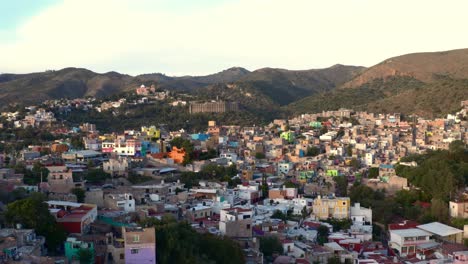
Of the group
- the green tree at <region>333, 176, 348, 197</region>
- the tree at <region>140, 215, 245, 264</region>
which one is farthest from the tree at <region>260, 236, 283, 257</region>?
the green tree at <region>333, 176, 348, 197</region>

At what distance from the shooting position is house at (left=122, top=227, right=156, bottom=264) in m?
14.0

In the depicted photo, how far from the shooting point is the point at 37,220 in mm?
15250

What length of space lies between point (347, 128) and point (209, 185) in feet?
71.0

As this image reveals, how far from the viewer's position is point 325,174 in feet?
97.0

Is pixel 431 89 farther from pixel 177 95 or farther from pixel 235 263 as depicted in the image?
pixel 235 263

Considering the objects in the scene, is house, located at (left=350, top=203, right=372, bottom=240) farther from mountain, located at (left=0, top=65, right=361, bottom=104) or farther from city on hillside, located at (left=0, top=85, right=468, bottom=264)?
mountain, located at (left=0, top=65, right=361, bottom=104)

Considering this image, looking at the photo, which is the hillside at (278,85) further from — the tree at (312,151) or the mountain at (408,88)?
the tree at (312,151)

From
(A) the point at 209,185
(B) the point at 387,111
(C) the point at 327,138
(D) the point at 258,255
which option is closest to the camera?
(D) the point at 258,255

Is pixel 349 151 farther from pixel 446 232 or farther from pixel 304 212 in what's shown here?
pixel 446 232

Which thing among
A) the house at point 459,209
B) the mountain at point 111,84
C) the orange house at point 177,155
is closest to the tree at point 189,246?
the house at point 459,209

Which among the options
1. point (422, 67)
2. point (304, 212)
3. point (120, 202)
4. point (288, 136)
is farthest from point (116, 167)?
point (422, 67)

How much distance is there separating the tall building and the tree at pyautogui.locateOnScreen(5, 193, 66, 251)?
124 feet

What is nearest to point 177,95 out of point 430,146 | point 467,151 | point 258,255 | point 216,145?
point 216,145

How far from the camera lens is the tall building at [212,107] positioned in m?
54.0
